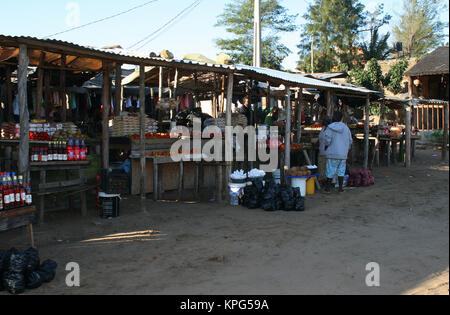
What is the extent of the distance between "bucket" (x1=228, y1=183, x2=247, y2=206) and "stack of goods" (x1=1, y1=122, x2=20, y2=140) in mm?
4429

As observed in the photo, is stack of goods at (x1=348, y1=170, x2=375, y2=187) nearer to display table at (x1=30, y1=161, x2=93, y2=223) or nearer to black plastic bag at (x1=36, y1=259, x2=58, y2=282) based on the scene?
display table at (x1=30, y1=161, x2=93, y2=223)

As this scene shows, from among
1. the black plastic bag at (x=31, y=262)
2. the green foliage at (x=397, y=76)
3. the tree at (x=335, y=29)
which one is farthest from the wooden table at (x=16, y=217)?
the tree at (x=335, y=29)

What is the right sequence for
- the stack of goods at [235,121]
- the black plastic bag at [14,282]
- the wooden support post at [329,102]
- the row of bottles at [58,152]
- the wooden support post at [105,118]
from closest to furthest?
the black plastic bag at [14,282], the row of bottles at [58,152], the wooden support post at [105,118], the stack of goods at [235,121], the wooden support post at [329,102]

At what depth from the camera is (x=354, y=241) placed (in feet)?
19.4

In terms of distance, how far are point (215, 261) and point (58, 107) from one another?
8.50m

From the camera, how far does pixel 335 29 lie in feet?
123

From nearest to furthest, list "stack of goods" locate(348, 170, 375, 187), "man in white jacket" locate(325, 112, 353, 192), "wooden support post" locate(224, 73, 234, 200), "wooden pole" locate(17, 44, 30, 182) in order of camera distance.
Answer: "wooden pole" locate(17, 44, 30, 182), "wooden support post" locate(224, 73, 234, 200), "man in white jacket" locate(325, 112, 353, 192), "stack of goods" locate(348, 170, 375, 187)

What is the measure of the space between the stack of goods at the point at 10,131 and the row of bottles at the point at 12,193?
287 centimetres

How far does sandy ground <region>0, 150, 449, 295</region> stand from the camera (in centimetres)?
427

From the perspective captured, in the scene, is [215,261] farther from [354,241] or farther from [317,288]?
[354,241]

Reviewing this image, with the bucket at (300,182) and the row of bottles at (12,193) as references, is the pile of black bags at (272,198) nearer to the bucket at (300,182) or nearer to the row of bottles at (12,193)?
the bucket at (300,182)

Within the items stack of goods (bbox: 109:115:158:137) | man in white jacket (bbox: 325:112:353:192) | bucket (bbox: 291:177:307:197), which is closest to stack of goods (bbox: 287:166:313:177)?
bucket (bbox: 291:177:307:197)

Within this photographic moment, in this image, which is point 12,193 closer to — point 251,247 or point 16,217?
point 16,217

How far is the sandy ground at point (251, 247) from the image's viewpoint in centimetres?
427
